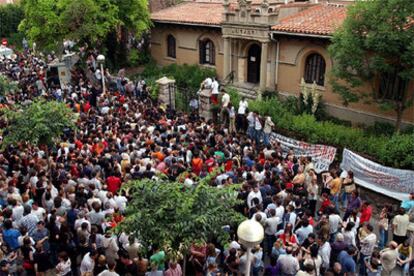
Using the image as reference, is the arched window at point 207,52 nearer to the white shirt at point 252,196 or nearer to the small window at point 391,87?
the small window at point 391,87

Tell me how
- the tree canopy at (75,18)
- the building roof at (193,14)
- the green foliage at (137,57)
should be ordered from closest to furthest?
1. the tree canopy at (75,18)
2. the building roof at (193,14)
3. the green foliage at (137,57)

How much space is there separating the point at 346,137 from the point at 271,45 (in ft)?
28.1

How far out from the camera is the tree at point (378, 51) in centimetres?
1510

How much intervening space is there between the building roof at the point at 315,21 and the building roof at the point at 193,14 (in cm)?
466

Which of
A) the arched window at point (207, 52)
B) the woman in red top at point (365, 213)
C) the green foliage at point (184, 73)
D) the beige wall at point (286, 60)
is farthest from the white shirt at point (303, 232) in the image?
the arched window at point (207, 52)

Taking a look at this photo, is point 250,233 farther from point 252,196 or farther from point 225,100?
point 225,100

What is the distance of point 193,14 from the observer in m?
28.8

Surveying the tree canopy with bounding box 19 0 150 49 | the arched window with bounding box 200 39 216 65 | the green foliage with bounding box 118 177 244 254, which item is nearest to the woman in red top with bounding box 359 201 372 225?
the green foliage with bounding box 118 177 244 254

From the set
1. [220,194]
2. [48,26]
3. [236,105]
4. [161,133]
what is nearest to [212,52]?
[236,105]

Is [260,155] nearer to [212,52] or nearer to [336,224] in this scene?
[336,224]

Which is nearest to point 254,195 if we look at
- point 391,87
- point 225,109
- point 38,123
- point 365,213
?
point 365,213

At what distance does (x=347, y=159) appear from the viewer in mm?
15344

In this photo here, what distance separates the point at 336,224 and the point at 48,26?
70.8 ft

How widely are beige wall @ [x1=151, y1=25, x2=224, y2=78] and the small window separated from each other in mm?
10788
